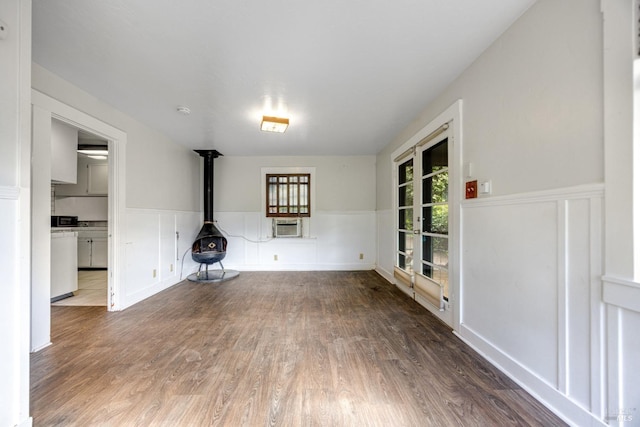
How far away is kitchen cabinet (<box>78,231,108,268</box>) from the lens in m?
5.02

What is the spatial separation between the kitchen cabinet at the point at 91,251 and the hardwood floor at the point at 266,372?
7.91ft

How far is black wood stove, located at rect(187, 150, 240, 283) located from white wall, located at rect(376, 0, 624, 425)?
150 inches

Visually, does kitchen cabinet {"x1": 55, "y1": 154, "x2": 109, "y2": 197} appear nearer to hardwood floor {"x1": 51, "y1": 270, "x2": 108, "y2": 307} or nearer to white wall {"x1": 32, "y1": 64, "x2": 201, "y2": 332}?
hardwood floor {"x1": 51, "y1": 270, "x2": 108, "y2": 307}

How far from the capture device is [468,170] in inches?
83.9

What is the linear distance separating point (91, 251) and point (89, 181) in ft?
4.53

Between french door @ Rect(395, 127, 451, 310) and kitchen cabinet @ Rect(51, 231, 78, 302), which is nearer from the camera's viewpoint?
french door @ Rect(395, 127, 451, 310)

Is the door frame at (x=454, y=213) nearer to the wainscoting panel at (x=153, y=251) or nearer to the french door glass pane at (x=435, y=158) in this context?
the french door glass pane at (x=435, y=158)

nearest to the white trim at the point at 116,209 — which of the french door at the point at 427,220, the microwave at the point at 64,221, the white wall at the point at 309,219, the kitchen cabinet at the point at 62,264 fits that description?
the kitchen cabinet at the point at 62,264

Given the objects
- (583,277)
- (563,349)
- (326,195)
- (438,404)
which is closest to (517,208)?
(583,277)

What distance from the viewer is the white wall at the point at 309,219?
17.0ft

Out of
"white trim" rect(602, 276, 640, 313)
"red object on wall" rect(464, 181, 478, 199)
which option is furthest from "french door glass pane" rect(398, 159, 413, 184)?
"white trim" rect(602, 276, 640, 313)

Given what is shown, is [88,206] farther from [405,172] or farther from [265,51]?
[405,172]

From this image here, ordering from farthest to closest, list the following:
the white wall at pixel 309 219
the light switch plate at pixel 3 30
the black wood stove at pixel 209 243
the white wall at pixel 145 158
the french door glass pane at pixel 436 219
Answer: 1. the white wall at pixel 309 219
2. the black wood stove at pixel 209 243
3. the french door glass pane at pixel 436 219
4. the white wall at pixel 145 158
5. the light switch plate at pixel 3 30

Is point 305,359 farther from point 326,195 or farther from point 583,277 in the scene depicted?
point 326,195
